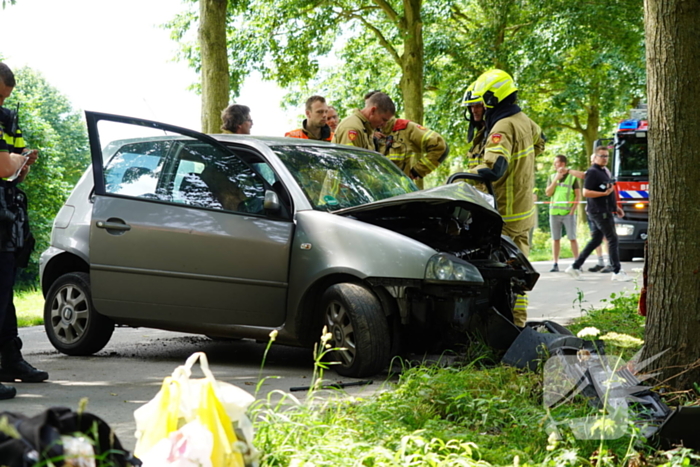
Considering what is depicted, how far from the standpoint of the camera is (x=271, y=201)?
567 cm

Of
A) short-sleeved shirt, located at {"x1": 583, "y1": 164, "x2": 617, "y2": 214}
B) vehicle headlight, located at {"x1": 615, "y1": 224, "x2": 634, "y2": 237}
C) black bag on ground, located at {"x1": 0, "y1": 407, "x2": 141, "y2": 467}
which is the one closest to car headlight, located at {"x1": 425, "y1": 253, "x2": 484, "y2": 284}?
black bag on ground, located at {"x1": 0, "y1": 407, "x2": 141, "y2": 467}

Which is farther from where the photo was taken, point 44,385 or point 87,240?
point 87,240

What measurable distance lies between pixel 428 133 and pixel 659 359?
14.2 feet

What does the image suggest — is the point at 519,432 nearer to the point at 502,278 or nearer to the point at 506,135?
the point at 502,278

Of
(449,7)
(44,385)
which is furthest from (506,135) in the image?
(449,7)

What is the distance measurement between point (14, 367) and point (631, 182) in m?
14.5

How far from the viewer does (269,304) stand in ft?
18.9

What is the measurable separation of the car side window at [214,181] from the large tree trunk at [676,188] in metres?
2.58

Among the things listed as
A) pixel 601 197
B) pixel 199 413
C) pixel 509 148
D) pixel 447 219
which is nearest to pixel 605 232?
Answer: pixel 601 197

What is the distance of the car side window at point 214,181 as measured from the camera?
5.88 meters

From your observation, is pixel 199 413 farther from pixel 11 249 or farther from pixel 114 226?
pixel 114 226

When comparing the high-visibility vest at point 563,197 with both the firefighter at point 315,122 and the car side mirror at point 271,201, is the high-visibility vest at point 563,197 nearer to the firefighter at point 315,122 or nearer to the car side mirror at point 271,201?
the firefighter at point 315,122

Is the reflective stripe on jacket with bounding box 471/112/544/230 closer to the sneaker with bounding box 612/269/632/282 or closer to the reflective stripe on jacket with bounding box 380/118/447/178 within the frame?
the reflective stripe on jacket with bounding box 380/118/447/178

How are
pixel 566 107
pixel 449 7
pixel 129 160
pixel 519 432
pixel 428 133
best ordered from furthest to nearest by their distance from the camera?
pixel 566 107, pixel 449 7, pixel 428 133, pixel 129 160, pixel 519 432
